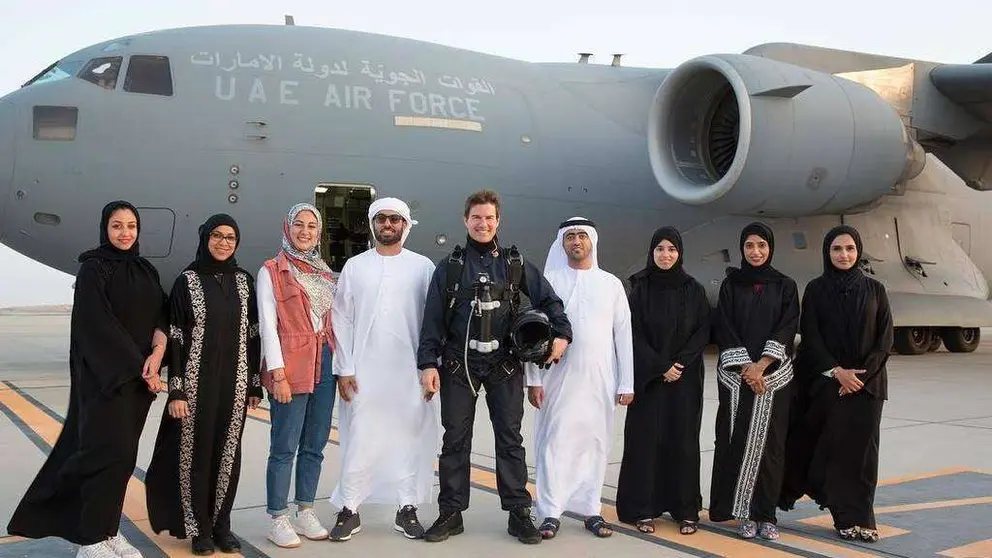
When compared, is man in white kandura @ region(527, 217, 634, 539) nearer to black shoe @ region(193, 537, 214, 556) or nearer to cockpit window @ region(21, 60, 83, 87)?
black shoe @ region(193, 537, 214, 556)

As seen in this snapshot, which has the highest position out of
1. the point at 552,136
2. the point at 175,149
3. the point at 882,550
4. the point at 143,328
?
the point at 552,136

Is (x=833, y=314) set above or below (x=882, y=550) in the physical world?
above

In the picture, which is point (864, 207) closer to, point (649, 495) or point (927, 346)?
point (927, 346)

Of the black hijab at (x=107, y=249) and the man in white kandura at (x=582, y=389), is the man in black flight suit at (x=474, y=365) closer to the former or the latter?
the man in white kandura at (x=582, y=389)

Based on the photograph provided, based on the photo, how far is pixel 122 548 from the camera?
369 cm

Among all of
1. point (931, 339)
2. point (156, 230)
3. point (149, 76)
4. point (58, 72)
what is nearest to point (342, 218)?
point (156, 230)

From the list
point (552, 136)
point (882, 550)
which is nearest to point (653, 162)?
point (552, 136)

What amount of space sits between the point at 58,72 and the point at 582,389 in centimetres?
710

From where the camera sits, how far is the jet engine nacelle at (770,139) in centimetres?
1002

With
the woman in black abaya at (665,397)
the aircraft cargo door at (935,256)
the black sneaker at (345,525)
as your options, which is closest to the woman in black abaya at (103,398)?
the black sneaker at (345,525)

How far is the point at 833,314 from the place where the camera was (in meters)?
4.43

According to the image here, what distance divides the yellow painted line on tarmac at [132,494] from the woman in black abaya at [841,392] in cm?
276

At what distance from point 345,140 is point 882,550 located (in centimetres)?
687

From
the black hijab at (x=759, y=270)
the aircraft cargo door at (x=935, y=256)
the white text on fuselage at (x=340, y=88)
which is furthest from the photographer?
the aircraft cargo door at (x=935, y=256)
